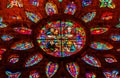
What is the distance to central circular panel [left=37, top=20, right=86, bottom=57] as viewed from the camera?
2510cm

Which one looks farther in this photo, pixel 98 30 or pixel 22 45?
pixel 98 30

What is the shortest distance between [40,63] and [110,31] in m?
2.38

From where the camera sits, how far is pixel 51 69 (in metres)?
24.6

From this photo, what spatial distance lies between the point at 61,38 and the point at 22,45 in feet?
3.95

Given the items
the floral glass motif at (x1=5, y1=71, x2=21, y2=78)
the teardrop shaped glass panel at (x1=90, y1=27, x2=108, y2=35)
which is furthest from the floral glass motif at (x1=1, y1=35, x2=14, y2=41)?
the teardrop shaped glass panel at (x1=90, y1=27, x2=108, y2=35)

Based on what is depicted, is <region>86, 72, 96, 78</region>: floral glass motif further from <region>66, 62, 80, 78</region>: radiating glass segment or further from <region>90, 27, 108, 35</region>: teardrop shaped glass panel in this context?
<region>90, 27, 108, 35</region>: teardrop shaped glass panel

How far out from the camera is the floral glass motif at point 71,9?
25797 mm

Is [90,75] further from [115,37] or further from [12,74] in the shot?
[12,74]

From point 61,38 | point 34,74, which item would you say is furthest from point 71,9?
point 34,74

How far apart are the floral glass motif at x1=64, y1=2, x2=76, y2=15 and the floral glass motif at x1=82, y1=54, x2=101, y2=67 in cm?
161

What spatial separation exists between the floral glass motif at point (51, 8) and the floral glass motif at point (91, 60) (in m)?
1.84

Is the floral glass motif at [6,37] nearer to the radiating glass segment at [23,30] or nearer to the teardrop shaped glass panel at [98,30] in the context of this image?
the radiating glass segment at [23,30]

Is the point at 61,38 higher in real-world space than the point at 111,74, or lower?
higher

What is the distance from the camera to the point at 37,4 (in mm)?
25828
